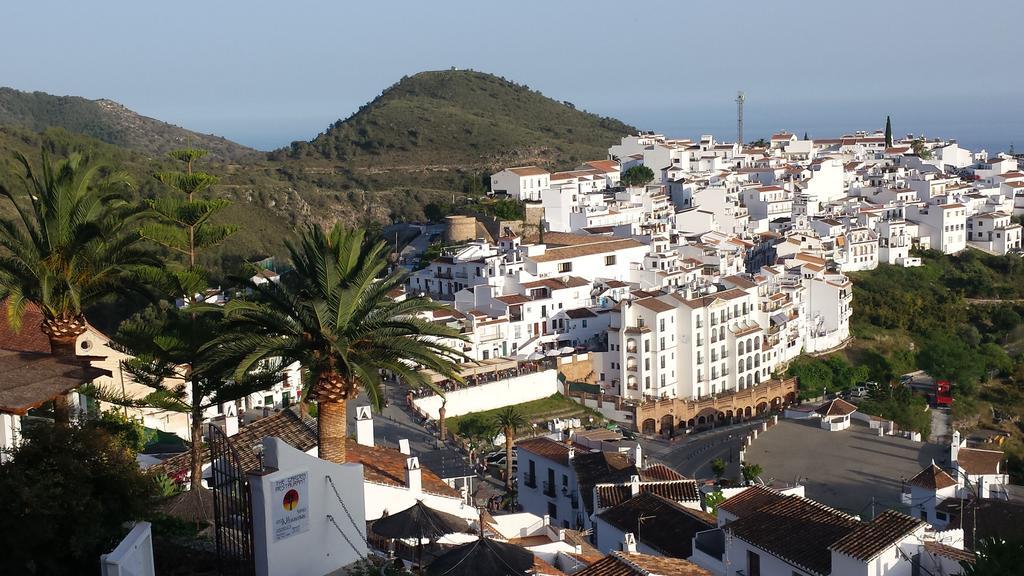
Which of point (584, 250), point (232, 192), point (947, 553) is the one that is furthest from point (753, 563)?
point (232, 192)

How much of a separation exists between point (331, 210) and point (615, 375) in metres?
37.8

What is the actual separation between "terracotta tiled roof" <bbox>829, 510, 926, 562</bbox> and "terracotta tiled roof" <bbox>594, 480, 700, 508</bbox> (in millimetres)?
6858

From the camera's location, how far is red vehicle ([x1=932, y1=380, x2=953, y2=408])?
150 ft

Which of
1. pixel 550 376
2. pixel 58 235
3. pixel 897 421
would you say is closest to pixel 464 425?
pixel 550 376

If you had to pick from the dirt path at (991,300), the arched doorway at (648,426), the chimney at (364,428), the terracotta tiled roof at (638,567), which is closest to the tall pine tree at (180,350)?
the chimney at (364,428)

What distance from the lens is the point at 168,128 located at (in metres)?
126

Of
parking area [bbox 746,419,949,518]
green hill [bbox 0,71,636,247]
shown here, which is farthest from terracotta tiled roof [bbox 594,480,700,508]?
green hill [bbox 0,71,636,247]

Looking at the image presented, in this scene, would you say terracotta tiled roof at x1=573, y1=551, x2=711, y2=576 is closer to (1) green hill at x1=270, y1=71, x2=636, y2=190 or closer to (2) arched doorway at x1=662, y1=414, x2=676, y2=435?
(2) arched doorway at x1=662, y1=414, x2=676, y2=435

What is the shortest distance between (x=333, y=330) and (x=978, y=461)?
24.1 metres

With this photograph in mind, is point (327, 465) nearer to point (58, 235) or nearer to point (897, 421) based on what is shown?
point (58, 235)

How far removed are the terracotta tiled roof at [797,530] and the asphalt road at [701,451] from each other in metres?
17.1

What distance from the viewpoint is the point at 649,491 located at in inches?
825

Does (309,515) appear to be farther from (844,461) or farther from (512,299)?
(512,299)

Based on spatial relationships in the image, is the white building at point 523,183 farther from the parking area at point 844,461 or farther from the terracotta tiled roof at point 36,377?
the terracotta tiled roof at point 36,377
